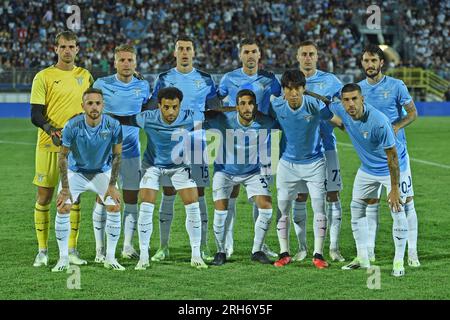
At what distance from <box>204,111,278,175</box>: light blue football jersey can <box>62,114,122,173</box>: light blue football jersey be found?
107cm

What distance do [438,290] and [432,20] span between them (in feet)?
109

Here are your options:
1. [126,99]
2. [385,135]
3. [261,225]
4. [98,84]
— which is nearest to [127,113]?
[126,99]

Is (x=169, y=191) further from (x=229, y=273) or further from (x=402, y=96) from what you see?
(x=402, y=96)

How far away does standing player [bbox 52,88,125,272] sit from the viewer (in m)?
7.51

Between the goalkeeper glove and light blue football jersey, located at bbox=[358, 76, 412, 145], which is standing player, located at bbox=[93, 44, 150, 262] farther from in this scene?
light blue football jersey, located at bbox=[358, 76, 412, 145]

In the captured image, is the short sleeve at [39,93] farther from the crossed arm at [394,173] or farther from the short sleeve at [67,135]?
the crossed arm at [394,173]

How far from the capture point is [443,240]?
938 centimetres

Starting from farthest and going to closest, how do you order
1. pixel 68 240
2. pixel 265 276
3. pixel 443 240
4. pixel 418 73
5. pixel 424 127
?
pixel 418 73
pixel 424 127
pixel 443 240
pixel 68 240
pixel 265 276

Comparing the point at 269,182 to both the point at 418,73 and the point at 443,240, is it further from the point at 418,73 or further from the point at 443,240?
the point at 418,73

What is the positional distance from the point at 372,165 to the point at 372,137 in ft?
1.09

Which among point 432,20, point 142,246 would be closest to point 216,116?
point 142,246

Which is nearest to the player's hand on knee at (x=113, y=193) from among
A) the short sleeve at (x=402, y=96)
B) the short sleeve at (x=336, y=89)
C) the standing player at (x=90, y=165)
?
the standing player at (x=90, y=165)

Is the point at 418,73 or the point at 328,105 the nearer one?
the point at 328,105

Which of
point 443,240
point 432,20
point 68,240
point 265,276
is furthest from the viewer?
point 432,20
